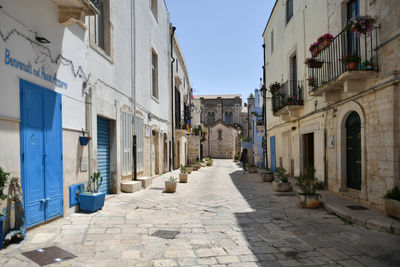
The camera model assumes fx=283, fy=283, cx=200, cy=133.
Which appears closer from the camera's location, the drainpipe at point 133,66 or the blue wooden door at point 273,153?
the drainpipe at point 133,66

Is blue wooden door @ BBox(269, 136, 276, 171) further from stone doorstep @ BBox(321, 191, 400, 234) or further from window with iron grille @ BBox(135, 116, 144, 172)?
stone doorstep @ BBox(321, 191, 400, 234)

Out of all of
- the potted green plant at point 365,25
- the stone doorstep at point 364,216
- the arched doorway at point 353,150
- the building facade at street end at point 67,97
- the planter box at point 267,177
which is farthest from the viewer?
the planter box at point 267,177

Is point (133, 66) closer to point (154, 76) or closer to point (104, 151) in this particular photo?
point (104, 151)

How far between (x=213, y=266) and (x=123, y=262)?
115 centimetres

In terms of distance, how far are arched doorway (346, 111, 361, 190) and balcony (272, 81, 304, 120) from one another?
371cm

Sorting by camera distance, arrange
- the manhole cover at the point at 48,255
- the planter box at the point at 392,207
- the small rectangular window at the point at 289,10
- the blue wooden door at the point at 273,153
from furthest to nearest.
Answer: the blue wooden door at the point at 273,153
the small rectangular window at the point at 289,10
the planter box at the point at 392,207
the manhole cover at the point at 48,255

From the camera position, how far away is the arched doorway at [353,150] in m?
7.53

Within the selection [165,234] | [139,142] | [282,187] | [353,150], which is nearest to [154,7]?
[139,142]

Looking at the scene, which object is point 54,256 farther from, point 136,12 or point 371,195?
point 136,12

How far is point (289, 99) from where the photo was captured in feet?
38.8

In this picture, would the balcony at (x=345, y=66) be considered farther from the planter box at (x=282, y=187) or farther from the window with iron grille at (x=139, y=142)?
the window with iron grille at (x=139, y=142)

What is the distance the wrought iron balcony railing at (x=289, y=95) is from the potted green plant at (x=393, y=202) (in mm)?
6443

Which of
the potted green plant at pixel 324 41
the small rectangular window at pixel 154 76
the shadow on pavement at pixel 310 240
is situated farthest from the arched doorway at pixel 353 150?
the small rectangular window at pixel 154 76

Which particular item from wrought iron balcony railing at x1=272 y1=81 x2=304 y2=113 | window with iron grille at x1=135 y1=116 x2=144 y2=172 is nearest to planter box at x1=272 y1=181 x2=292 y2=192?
wrought iron balcony railing at x1=272 y1=81 x2=304 y2=113
